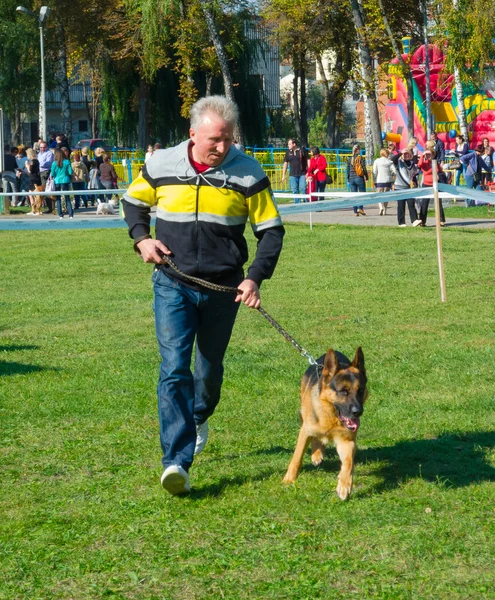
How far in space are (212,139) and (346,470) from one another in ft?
6.08

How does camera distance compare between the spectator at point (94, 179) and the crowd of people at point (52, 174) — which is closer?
the crowd of people at point (52, 174)

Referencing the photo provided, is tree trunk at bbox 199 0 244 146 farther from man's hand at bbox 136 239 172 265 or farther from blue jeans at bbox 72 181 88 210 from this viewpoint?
man's hand at bbox 136 239 172 265

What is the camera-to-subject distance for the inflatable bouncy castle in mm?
40031

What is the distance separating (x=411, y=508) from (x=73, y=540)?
171cm

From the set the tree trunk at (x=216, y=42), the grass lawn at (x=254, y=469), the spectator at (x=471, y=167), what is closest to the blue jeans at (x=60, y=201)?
the spectator at (x=471, y=167)

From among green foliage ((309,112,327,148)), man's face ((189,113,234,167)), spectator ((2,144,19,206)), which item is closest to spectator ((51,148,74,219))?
spectator ((2,144,19,206))

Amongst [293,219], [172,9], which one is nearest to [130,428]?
[293,219]

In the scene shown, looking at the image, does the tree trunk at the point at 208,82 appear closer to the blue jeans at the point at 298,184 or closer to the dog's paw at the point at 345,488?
the blue jeans at the point at 298,184

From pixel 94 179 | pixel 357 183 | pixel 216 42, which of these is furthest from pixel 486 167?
pixel 216 42

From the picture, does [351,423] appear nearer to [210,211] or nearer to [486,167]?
[210,211]

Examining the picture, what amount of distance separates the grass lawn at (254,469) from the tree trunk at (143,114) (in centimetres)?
3835

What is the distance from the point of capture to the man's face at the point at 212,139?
4.97m

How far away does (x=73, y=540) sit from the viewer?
15.3ft

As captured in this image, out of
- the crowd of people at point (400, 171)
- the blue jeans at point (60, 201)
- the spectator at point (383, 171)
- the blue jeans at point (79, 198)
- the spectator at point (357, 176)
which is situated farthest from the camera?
the blue jeans at point (79, 198)
